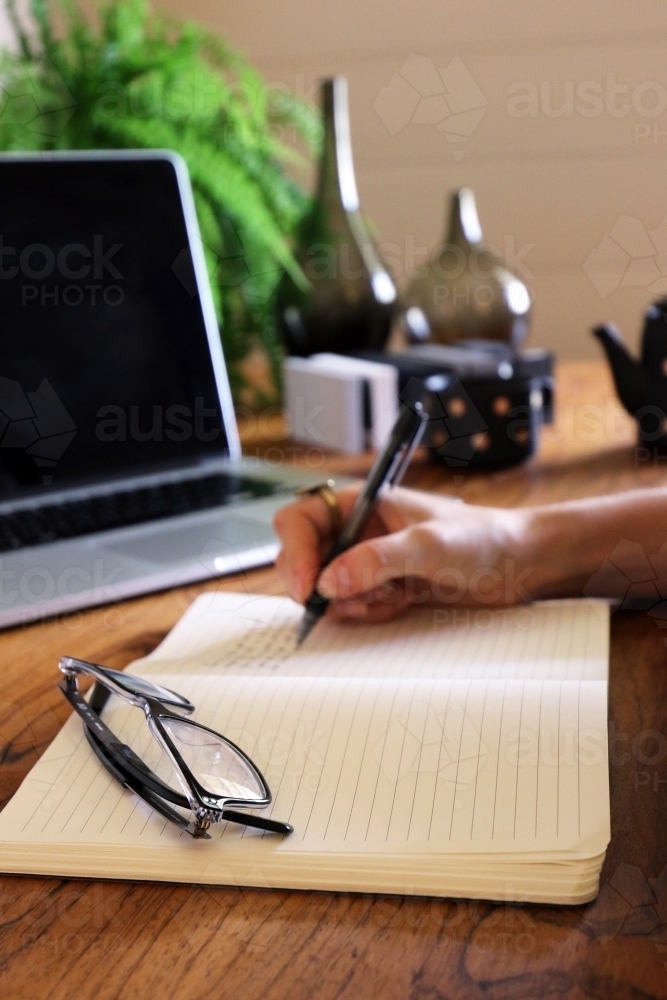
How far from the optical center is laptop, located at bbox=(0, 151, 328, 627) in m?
0.94

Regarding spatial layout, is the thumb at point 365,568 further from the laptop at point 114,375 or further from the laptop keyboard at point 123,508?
the laptop keyboard at point 123,508

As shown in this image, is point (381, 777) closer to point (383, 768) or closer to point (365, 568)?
point (383, 768)

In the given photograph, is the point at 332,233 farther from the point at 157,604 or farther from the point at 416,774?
the point at 416,774

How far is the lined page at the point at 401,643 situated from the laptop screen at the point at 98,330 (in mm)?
317

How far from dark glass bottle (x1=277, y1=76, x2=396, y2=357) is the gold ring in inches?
23.1

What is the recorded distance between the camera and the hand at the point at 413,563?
0.72m

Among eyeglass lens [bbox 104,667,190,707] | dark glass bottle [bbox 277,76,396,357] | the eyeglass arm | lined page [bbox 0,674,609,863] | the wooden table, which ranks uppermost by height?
dark glass bottle [bbox 277,76,396,357]

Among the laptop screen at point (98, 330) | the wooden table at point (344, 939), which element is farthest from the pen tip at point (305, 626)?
the laptop screen at point (98, 330)

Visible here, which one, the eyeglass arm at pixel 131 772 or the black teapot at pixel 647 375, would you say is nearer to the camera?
the eyeglass arm at pixel 131 772

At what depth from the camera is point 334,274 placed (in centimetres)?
137

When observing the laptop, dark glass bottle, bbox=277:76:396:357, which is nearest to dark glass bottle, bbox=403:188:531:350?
dark glass bottle, bbox=277:76:396:357

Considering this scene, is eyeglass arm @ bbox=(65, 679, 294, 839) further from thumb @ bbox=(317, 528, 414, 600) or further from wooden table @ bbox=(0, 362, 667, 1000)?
thumb @ bbox=(317, 528, 414, 600)

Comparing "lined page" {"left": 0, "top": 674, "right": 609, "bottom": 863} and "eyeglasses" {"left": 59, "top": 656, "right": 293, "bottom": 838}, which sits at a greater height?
"eyeglasses" {"left": 59, "top": 656, "right": 293, "bottom": 838}

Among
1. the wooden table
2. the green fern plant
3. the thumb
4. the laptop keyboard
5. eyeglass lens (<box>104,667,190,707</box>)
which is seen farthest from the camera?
the green fern plant
